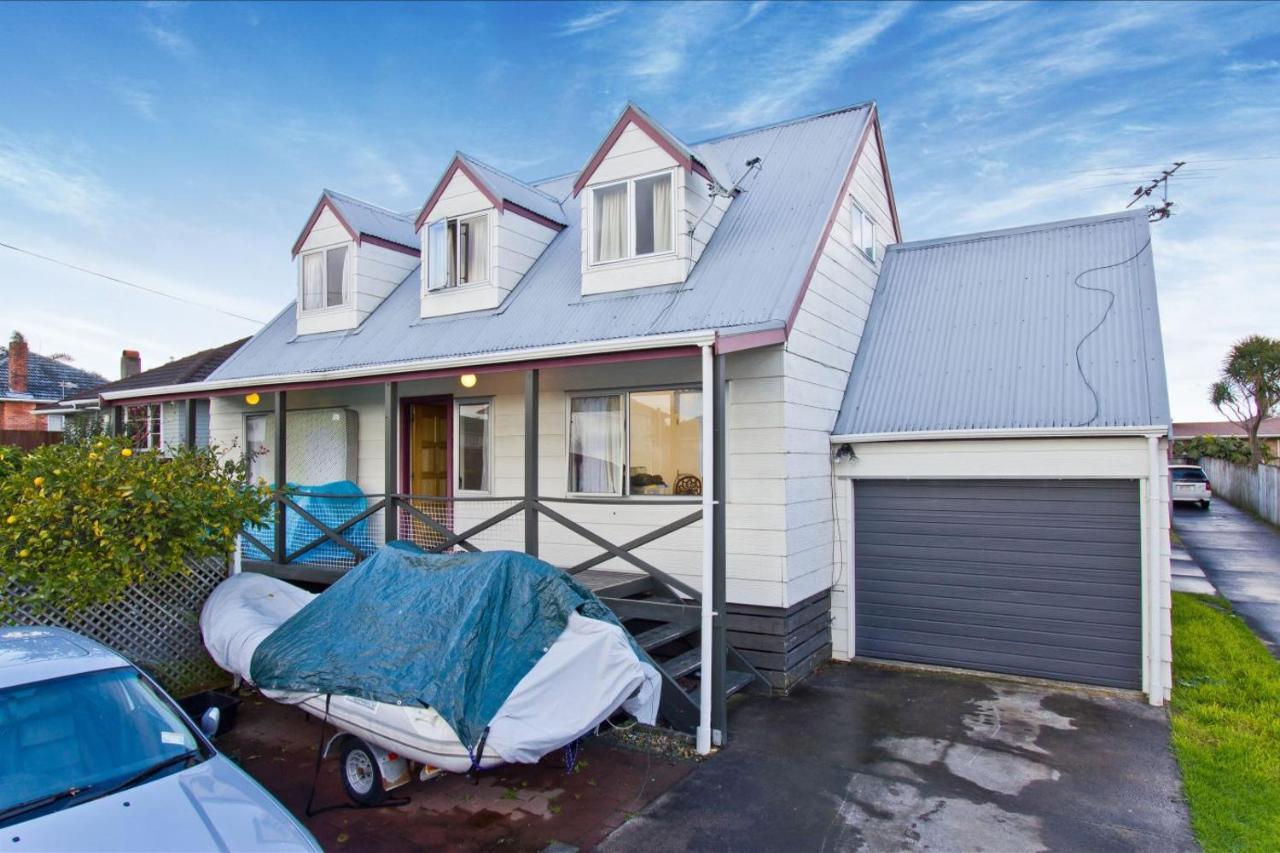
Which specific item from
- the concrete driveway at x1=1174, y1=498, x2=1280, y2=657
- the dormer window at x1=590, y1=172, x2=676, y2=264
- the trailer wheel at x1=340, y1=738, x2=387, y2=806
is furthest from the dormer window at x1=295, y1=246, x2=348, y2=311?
the concrete driveway at x1=1174, y1=498, x2=1280, y2=657

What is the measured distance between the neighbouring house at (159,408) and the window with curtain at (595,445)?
5405 mm

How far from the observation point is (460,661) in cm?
455

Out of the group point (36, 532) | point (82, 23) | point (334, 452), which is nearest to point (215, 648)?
point (36, 532)

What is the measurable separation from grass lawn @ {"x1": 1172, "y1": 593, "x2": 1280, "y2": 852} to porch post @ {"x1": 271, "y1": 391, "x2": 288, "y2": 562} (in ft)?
32.3

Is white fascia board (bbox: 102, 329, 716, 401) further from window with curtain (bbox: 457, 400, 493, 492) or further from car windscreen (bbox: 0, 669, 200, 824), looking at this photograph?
car windscreen (bbox: 0, 669, 200, 824)

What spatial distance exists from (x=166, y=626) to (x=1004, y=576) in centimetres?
873

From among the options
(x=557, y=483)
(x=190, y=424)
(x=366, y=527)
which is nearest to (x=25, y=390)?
(x=190, y=424)

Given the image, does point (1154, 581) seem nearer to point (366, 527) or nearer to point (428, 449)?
point (366, 527)

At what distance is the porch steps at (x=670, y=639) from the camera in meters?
6.47

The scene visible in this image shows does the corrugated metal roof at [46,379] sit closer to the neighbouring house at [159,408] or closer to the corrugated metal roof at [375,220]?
the neighbouring house at [159,408]

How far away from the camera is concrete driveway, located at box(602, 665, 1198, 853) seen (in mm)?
4754

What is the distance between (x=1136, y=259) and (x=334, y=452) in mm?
11647

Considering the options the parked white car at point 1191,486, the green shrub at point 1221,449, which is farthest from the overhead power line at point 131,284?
the green shrub at point 1221,449

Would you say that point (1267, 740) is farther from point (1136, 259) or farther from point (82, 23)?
point (82, 23)
